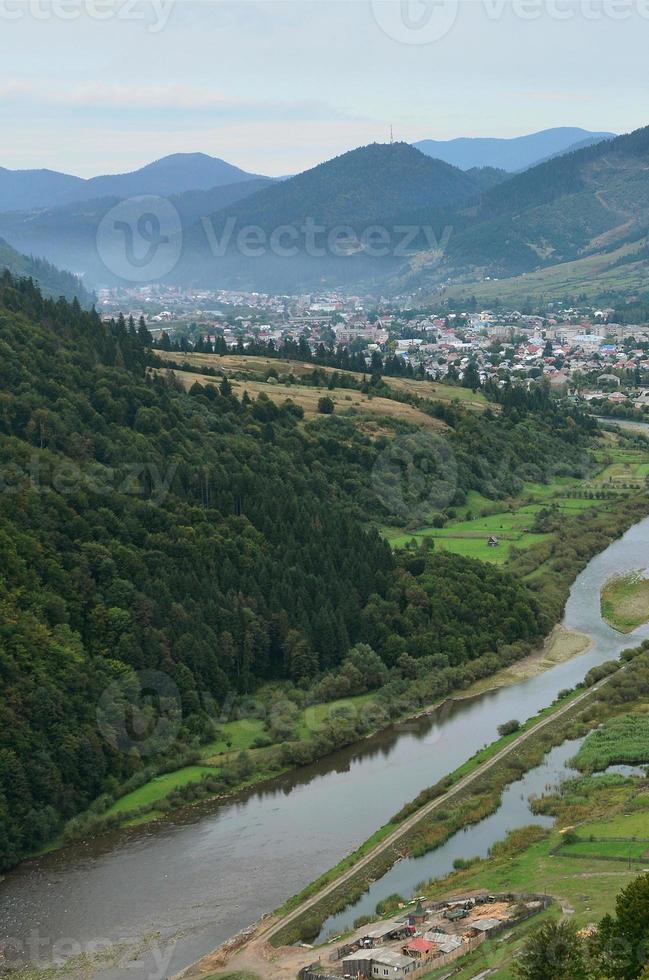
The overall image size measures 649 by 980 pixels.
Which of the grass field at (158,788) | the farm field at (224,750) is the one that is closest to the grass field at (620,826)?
the farm field at (224,750)

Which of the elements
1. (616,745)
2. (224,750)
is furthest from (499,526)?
(224,750)

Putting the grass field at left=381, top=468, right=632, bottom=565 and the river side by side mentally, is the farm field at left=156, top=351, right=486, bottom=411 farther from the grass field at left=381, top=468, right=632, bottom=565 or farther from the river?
the river

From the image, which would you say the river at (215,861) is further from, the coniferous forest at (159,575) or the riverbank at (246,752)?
the coniferous forest at (159,575)

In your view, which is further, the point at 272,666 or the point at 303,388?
the point at 303,388

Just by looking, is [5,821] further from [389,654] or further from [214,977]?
[389,654]

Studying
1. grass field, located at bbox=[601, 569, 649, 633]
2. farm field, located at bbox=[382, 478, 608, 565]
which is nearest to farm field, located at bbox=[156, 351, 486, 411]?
farm field, located at bbox=[382, 478, 608, 565]

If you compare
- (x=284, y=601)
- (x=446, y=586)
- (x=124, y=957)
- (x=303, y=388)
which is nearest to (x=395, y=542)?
(x=446, y=586)

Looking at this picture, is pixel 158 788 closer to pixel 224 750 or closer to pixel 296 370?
pixel 224 750
